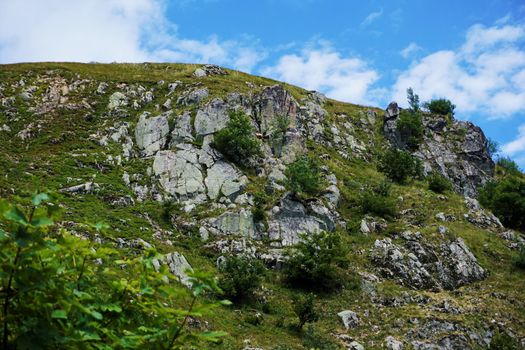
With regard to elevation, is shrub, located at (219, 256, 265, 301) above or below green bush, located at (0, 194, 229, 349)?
below

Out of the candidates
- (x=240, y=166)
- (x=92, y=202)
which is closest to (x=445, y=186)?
(x=240, y=166)

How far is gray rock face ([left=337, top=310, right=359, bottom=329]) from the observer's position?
31.7 metres

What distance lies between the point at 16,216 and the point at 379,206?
45650mm

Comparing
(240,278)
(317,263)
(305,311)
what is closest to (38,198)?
(305,311)

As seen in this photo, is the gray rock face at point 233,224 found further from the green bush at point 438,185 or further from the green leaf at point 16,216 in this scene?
the green leaf at point 16,216

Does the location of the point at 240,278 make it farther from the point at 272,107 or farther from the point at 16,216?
the point at 272,107

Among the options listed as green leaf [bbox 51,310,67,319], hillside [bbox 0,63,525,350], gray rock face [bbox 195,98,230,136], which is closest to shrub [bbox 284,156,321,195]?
hillside [bbox 0,63,525,350]

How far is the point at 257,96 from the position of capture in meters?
61.1

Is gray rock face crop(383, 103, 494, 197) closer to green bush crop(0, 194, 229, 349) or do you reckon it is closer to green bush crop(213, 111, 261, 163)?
green bush crop(213, 111, 261, 163)

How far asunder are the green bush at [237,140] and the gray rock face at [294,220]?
8.49 meters

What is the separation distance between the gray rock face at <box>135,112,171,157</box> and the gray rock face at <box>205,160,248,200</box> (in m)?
7.04

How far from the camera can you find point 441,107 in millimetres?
82375

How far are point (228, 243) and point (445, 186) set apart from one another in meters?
30.1

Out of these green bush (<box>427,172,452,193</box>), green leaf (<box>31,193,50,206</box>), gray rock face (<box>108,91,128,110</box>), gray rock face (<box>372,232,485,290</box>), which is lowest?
green leaf (<box>31,193,50,206</box>)
